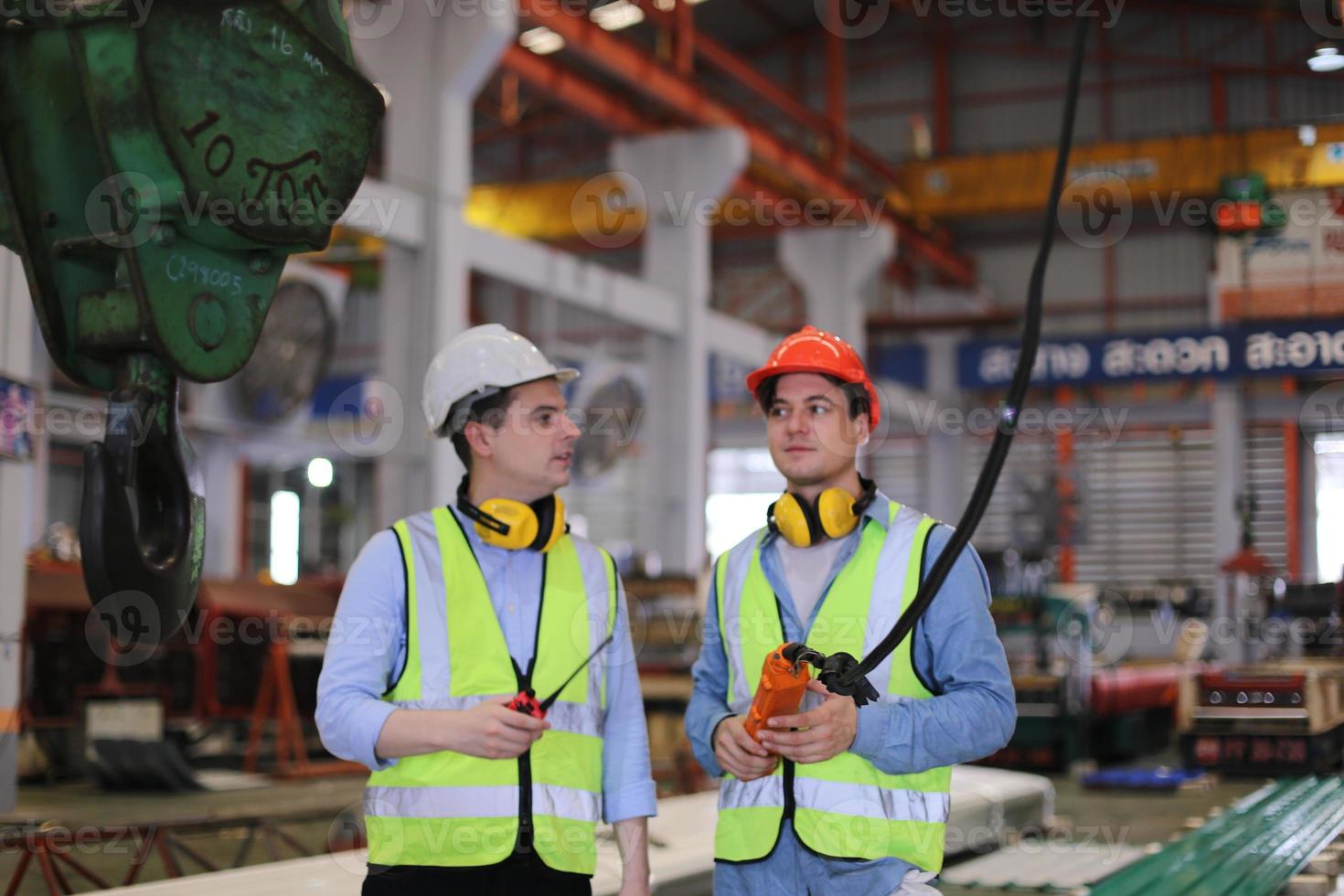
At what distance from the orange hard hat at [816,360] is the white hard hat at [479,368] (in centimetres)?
42

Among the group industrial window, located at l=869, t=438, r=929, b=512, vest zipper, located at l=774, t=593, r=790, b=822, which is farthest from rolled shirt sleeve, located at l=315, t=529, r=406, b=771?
industrial window, located at l=869, t=438, r=929, b=512

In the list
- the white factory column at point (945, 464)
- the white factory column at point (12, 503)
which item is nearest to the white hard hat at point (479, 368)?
the white factory column at point (12, 503)

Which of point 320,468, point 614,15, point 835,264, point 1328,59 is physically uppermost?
point 614,15

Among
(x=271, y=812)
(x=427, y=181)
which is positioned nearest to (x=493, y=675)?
(x=271, y=812)

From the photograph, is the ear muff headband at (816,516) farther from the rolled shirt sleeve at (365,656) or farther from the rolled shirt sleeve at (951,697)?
the rolled shirt sleeve at (365,656)

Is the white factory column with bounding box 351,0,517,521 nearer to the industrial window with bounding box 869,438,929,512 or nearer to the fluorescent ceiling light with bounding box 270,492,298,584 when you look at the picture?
the fluorescent ceiling light with bounding box 270,492,298,584

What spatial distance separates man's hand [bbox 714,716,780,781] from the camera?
2.38m

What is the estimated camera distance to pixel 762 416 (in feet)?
24.3

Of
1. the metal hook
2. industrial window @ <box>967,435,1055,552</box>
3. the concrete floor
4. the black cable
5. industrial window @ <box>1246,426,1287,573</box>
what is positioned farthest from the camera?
industrial window @ <box>967,435,1055,552</box>

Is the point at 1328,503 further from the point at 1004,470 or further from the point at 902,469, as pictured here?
the point at 902,469

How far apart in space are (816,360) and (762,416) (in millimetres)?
4699

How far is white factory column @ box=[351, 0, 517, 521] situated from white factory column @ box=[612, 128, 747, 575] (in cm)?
377

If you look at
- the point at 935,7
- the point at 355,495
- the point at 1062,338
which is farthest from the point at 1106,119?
the point at 355,495

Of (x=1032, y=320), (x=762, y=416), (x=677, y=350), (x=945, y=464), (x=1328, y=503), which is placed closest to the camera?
(x=1032, y=320)
